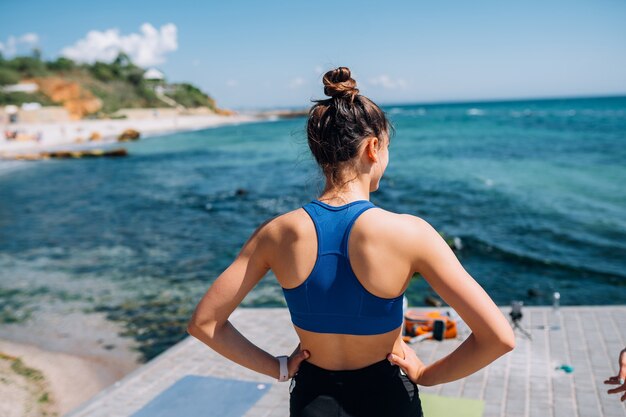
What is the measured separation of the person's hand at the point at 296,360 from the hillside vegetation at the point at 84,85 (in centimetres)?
7222

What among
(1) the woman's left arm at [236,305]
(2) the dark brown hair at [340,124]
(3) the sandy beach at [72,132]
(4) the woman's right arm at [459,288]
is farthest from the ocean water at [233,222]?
(3) the sandy beach at [72,132]

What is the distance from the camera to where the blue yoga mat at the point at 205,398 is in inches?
201

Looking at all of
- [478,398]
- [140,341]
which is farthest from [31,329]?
[478,398]

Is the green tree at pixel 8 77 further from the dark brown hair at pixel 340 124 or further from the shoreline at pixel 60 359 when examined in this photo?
the dark brown hair at pixel 340 124

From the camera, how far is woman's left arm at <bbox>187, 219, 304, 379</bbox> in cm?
179

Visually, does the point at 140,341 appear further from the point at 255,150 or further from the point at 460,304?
the point at 255,150

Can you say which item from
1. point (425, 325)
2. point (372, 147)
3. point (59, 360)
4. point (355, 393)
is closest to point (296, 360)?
point (355, 393)

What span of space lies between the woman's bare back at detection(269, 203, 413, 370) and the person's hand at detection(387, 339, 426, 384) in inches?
1.0

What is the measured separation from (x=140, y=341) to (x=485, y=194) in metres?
18.0

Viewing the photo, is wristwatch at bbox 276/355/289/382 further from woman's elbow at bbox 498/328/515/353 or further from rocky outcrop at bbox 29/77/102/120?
rocky outcrop at bbox 29/77/102/120

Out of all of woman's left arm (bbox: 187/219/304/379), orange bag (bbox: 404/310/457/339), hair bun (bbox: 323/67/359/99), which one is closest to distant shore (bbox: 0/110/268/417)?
orange bag (bbox: 404/310/457/339)

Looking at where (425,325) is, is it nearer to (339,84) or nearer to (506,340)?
(506,340)

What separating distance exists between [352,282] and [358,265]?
6 cm

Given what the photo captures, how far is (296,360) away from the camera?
1.87 metres
